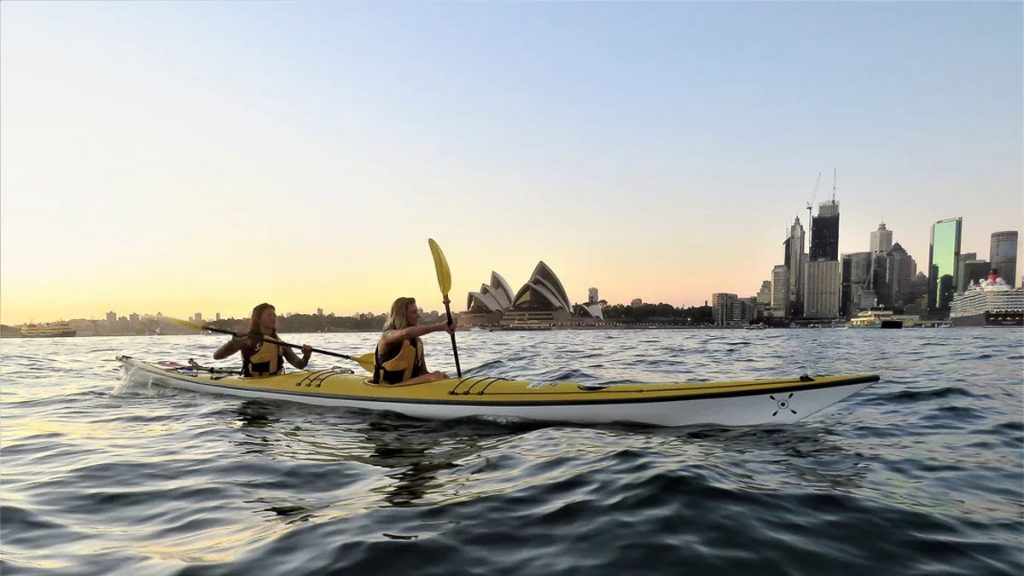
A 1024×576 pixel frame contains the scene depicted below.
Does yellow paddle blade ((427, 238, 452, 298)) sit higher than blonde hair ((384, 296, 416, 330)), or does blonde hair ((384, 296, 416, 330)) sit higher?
yellow paddle blade ((427, 238, 452, 298))

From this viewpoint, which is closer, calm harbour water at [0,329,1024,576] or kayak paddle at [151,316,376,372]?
calm harbour water at [0,329,1024,576]

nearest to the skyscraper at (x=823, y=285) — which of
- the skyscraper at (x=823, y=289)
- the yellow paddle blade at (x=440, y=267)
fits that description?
the skyscraper at (x=823, y=289)

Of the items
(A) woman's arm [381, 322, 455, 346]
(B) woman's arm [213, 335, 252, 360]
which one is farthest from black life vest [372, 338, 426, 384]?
(B) woman's arm [213, 335, 252, 360]

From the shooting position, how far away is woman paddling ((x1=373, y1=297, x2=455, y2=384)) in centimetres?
808

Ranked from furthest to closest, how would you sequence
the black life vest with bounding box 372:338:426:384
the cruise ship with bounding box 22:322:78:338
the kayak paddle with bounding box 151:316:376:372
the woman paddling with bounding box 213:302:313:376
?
the cruise ship with bounding box 22:322:78:338 → the woman paddling with bounding box 213:302:313:376 → the kayak paddle with bounding box 151:316:376:372 → the black life vest with bounding box 372:338:426:384

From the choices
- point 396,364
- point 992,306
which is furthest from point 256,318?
point 992,306

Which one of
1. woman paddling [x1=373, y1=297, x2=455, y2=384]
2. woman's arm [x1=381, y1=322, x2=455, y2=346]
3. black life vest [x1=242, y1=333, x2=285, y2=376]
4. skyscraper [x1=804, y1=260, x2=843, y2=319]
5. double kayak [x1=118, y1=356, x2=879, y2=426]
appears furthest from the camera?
skyscraper [x1=804, y1=260, x2=843, y2=319]

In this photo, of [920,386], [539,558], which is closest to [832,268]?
[920,386]

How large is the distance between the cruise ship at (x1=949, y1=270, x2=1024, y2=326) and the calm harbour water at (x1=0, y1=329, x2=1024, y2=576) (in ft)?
446

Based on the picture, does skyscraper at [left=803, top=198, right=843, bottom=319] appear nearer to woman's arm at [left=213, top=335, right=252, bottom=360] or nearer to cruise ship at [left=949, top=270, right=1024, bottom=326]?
cruise ship at [left=949, top=270, right=1024, bottom=326]

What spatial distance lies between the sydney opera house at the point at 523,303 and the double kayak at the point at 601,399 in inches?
3617

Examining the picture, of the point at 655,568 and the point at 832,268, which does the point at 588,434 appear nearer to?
the point at 655,568

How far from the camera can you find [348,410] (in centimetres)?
858

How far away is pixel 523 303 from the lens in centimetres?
11056
